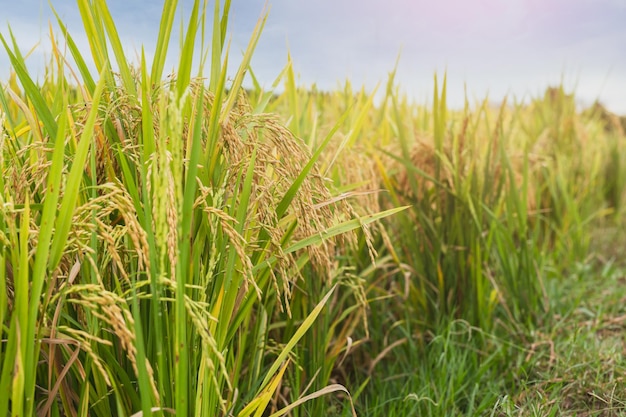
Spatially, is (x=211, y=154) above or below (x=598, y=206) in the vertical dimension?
above

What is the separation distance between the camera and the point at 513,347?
2.31 metres

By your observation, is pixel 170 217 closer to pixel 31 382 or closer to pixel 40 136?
pixel 31 382

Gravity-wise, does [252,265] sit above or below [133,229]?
below

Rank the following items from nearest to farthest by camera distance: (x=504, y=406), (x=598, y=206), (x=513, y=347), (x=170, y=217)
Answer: (x=170, y=217)
(x=504, y=406)
(x=513, y=347)
(x=598, y=206)

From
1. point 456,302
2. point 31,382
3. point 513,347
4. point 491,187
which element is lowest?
point 513,347

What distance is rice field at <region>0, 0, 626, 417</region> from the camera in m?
0.96

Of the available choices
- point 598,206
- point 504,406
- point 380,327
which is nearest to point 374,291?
point 380,327

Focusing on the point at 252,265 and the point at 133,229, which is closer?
the point at 133,229

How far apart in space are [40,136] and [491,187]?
175 centimetres

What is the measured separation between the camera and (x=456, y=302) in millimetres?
2369

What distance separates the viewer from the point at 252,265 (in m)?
1.26

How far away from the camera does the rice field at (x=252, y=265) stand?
958 millimetres

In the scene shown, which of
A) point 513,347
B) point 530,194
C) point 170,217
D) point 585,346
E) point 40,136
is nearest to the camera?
point 170,217

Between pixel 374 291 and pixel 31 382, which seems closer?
pixel 31 382
